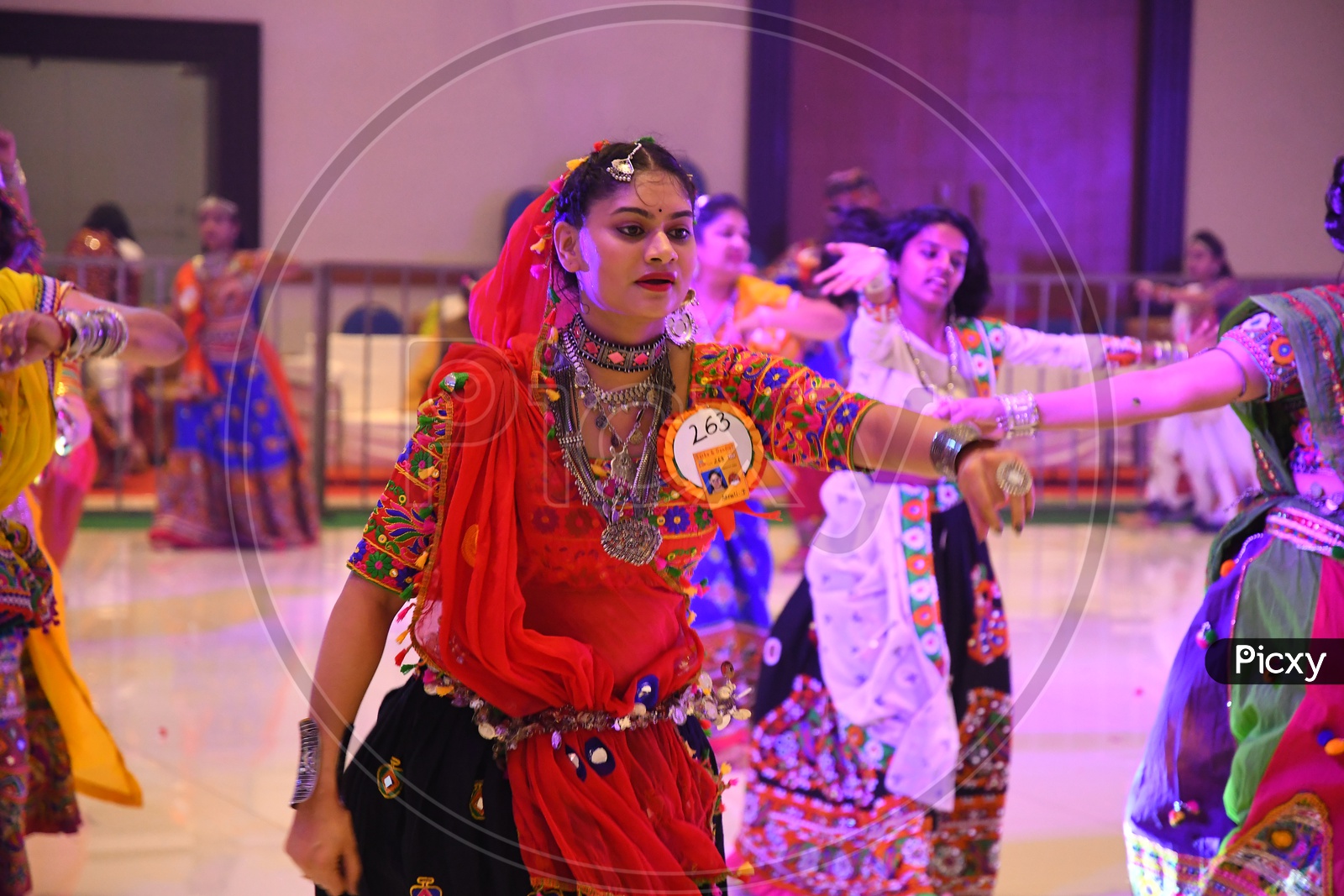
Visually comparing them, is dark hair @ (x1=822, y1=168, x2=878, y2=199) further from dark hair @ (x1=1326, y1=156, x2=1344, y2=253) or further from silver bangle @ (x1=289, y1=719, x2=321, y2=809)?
silver bangle @ (x1=289, y1=719, x2=321, y2=809)

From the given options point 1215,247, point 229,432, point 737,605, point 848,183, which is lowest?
point 737,605

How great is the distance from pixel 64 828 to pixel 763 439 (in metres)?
2.03

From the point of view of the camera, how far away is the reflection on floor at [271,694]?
3.31 metres

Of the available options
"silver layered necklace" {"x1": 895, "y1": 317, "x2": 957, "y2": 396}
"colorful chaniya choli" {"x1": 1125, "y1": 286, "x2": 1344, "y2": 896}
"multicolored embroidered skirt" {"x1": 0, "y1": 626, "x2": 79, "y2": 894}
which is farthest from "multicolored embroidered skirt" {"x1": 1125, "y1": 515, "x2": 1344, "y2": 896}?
"multicolored embroidered skirt" {"x1": 0, "y1": 626, "x2": 79, "y2": 894}

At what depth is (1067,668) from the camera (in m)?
5.11

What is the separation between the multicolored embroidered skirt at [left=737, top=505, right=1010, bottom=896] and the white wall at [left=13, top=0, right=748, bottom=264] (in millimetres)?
6484

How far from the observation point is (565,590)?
1.87m

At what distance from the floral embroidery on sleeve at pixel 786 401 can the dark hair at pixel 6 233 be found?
5.67 feet

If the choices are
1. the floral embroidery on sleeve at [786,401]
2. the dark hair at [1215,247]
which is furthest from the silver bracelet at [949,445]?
the dark hair at [1215,247]

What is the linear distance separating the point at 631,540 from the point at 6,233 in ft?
5.83

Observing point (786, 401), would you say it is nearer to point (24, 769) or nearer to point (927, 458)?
point (927, 458)

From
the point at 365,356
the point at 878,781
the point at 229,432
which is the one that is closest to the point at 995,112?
the point at 365,356

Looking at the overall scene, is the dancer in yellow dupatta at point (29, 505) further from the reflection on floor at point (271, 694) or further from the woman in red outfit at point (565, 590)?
the woman in red outfit at point (565, 590)

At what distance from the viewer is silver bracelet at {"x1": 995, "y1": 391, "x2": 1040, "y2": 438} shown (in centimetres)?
234
